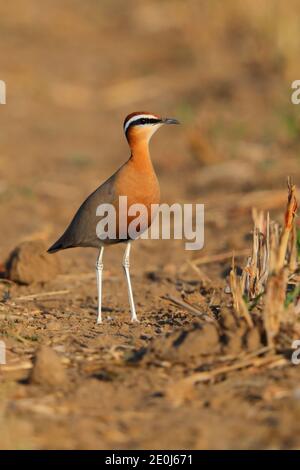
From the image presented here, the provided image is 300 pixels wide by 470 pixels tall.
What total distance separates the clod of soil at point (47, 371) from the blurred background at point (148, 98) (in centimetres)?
391

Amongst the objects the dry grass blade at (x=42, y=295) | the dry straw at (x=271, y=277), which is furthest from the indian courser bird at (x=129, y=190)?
the dry straw at (x=271, y=277)

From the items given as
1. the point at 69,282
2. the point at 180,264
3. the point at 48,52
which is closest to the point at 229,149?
the point at 180,264

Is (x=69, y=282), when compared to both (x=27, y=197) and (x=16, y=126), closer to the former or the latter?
(x=27, y=197)

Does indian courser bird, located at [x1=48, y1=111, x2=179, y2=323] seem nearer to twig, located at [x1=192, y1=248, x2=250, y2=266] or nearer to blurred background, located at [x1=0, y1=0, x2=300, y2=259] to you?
twig, located at [x1=192, y1=248, x2=250, y2=266]

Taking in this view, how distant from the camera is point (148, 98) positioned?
556 inches

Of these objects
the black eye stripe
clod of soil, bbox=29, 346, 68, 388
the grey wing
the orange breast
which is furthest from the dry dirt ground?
the black eye stripe

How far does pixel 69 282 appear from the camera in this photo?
7.12 metres

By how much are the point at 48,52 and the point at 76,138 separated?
494 cm

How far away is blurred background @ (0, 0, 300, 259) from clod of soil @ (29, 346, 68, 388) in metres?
3.91

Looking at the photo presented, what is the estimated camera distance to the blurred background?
33.6 ft

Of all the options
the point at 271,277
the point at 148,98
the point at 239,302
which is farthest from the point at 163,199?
the point at 271,277

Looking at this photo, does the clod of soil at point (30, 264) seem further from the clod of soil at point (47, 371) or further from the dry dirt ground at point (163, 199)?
the clod of soil at point (47, 371)

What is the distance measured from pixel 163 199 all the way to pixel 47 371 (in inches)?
230

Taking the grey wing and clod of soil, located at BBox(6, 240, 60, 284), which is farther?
clod of soil, located at BBox(6, 240, 60, 284)
